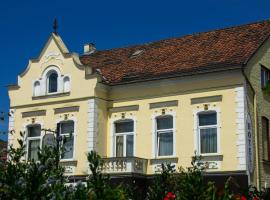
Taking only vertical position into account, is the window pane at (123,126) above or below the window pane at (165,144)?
above

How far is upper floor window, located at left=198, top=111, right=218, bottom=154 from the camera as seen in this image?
2421cm

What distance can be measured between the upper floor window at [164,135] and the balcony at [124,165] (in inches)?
46.8

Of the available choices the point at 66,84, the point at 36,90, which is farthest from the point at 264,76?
the point at 36,90

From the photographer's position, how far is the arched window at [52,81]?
27.9m

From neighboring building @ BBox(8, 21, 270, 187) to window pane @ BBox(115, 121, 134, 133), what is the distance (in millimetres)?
48

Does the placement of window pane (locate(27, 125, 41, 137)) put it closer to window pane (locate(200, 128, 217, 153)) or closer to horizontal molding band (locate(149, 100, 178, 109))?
horizontal molding band (locate(149, 100, 178, 109))

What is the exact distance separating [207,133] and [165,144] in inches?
86.5

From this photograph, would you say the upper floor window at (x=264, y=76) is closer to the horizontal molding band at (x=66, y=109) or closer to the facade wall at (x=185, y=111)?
the facade wall at (x=185, y=111)

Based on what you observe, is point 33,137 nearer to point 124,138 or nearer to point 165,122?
point 124,138

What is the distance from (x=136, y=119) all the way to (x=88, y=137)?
241 centimetres

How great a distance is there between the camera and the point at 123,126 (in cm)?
2684

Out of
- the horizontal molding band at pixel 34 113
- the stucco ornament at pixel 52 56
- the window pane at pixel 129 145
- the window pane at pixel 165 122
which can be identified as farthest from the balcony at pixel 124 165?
the stucco ornament at pixel 52 56

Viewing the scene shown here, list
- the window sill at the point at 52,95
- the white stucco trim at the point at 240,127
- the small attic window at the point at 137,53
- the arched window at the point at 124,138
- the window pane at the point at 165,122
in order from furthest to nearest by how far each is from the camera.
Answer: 1. the small attic window at the point at 137,53
2. the window sill at the point at 52,95
3. the arched window at the point at 124,138
4. the window pane at the point at 165,122
5. the white stucco trim at the point at 240,127

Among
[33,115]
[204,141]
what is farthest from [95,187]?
[33,115]
